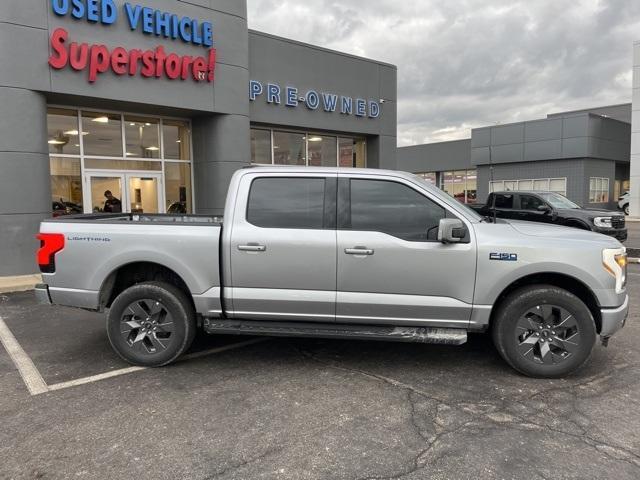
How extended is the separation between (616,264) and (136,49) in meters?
10.4

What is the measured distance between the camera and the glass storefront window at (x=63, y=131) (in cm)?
1155

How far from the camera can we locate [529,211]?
14.4 m

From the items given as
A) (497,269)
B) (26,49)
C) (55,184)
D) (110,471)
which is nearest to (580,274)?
(497,269)

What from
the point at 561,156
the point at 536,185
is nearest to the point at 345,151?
the point at 561,156

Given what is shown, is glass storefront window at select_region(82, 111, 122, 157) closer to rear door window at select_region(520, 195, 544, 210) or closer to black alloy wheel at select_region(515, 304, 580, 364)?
black alloy wheel at select_region(515, 304, 580, 364)

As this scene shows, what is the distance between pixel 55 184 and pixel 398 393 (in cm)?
1044

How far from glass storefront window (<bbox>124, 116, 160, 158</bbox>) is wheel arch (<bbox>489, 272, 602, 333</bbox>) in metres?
10.8

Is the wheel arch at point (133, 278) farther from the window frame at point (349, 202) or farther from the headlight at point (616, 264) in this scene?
the headlight at point (616, 264)

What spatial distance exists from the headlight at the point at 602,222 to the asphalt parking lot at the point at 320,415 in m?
9.01

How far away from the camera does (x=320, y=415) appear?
3873mm

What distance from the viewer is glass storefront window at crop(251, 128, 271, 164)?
1487 centimetres

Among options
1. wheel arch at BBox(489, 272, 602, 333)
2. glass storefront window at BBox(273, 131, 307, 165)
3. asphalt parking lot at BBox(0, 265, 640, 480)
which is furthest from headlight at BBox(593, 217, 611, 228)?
wheel arch at BBox(489, 272, 602, 333)

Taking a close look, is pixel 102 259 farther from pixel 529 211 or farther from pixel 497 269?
pixel 529 211

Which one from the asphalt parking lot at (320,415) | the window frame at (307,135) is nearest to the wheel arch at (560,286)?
the asphalt parking lot at (320,415)
